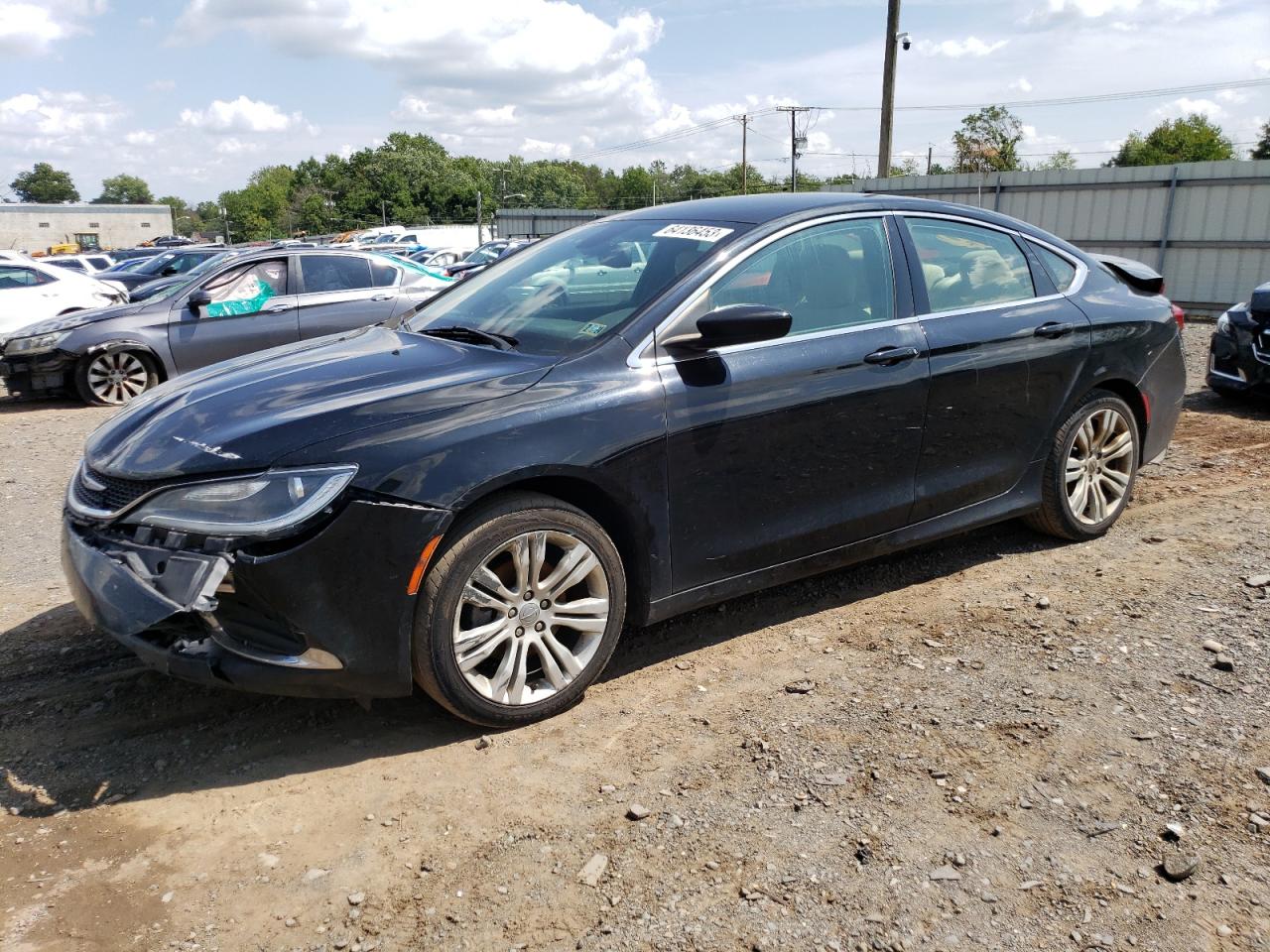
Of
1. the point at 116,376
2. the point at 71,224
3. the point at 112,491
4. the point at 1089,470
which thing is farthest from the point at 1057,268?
the point at 71,224

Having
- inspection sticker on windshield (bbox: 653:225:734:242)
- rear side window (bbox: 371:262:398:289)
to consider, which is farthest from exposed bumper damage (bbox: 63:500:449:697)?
rear side window (bbox: 371:262:398:289)

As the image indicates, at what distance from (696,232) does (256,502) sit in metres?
2.03

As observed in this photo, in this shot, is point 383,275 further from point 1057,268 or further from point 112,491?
point 112,491

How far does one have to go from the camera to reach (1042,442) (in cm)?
473

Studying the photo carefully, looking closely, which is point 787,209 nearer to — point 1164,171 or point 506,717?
point 506,717

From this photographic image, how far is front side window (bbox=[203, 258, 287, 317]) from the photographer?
10031 millimetres

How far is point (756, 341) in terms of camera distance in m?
3.76

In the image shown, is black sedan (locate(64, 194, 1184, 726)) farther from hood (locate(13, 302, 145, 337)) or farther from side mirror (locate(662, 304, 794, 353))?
hood (locate(13, 302, 145, 337))

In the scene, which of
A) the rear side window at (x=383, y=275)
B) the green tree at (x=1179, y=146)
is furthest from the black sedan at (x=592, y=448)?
the green tree at (x=1179, y=146)

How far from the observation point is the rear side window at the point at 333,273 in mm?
10172

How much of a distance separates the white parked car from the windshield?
984 centimetres

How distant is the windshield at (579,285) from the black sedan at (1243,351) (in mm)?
6535

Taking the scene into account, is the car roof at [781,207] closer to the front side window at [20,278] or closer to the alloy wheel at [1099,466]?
the alloy wheel at [1099,466]

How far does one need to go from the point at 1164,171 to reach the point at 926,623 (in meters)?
18.1
